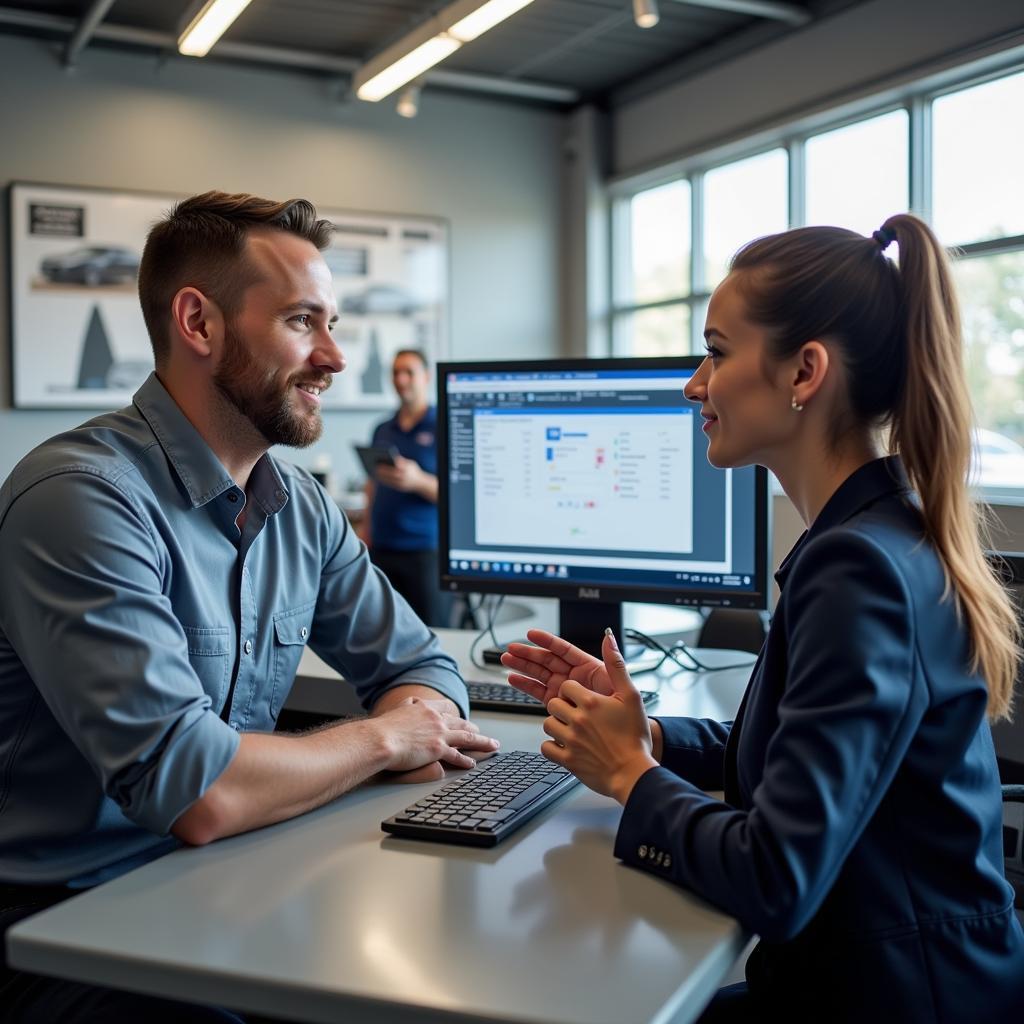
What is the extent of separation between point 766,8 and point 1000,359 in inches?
82.6

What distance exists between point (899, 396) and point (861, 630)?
1.03 ft

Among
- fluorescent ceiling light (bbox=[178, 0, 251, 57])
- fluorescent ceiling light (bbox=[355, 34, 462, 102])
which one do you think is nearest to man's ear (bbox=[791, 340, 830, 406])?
fluorescent ceiling light (bbox=[178, 0, 251, 57])

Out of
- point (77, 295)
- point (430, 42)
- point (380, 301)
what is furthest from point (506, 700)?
point (380, 301)

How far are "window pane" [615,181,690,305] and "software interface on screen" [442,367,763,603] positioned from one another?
502cm

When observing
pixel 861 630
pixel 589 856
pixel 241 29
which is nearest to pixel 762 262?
pixel 861 630

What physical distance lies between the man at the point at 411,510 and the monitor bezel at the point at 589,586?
2449mm

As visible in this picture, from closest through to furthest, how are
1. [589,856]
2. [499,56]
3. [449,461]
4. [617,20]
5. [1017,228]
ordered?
[589,856] < [449,461] < [1017,228] < [617,20] < [499,56]

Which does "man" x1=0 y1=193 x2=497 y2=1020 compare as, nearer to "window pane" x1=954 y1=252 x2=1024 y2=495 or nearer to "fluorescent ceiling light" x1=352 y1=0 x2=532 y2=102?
"fluorescent ceiling light" x1=352 y1=0 x2=532 y2=102

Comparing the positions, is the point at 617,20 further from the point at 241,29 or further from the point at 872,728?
the point at 872,728

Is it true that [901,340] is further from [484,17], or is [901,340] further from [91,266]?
[91,266]

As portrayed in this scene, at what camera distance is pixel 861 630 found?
36.0 inches

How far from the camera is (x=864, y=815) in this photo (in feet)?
2.99

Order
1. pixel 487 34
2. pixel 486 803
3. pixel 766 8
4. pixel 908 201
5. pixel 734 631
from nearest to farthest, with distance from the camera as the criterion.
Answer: pixel 486 803 < pixel 734 631 < pixel 908 201 < pixel 766 8 < pixel 487 34

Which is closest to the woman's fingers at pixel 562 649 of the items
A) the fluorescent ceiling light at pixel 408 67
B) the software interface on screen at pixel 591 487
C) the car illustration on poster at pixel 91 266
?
the software interface on screen at pixel 591 487
